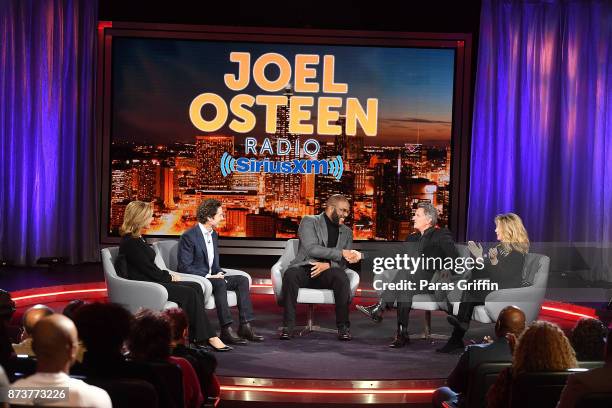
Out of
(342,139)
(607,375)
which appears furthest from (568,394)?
(342,139)

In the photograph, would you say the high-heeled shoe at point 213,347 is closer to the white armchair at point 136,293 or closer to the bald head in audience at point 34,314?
the white armchair at point 136,293

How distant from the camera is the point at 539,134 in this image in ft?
33.2

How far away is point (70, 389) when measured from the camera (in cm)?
264

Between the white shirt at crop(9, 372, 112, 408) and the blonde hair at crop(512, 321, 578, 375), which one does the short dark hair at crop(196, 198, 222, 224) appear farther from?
the white shirt at crop(9, 372, 112, 408)

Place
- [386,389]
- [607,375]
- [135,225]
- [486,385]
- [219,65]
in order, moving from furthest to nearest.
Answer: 1. [219,65]
2. [135,225]
3. [386,389]
4. [486,385]
5. [607,375]

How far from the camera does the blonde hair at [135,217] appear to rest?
256 inches

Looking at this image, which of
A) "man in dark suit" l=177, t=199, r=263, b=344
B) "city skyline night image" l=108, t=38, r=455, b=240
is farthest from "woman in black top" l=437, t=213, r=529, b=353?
"city skyline night image" l=108, t=38, r=455, b=240

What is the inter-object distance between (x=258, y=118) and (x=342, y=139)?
962mm

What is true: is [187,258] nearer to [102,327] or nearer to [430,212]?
[430,212]

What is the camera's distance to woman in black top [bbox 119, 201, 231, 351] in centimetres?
654

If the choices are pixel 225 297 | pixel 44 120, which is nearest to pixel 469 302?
pixel 225 297

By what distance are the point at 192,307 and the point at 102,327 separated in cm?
339

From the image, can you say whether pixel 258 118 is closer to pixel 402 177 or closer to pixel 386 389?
pixel 402 177

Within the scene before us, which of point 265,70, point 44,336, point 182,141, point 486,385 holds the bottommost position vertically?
point 486,385
